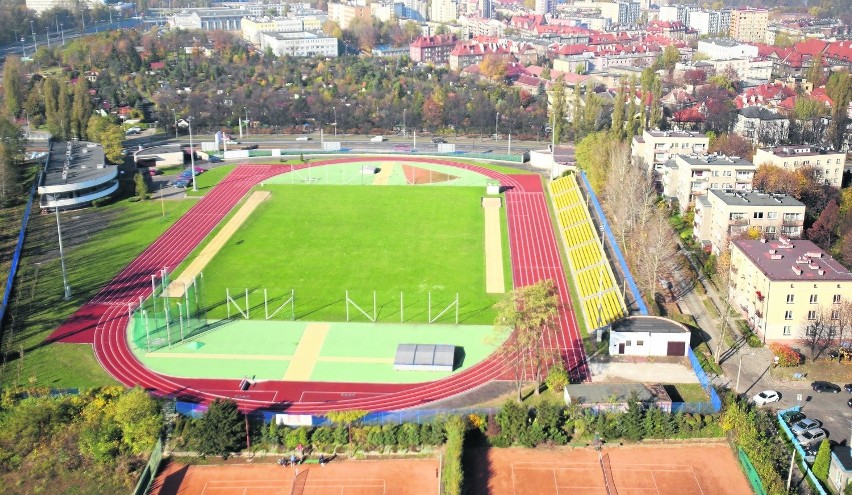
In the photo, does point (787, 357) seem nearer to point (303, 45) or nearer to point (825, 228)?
point (825, 228)

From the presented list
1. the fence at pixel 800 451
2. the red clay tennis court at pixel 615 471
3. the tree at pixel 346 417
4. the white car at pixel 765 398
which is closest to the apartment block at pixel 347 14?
the white car at pixel 765 398

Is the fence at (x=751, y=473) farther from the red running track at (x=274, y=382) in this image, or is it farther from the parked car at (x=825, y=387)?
the red running track at (x=274, y=382)

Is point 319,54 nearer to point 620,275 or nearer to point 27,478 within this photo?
point 620,275

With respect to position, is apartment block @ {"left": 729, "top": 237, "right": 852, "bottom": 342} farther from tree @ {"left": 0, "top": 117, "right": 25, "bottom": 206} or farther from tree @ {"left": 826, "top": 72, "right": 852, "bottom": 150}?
tree @ {"left": 0, "top": 117, "right": 25, "bottom": 206}

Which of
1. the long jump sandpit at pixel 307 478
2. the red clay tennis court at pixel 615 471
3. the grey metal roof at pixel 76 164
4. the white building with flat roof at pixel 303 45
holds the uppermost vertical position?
the white building with flat roof at pixel 303 45

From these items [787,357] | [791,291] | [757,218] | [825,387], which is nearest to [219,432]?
[787,357]

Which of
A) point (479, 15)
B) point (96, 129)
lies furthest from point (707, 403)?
point (479, 15)
